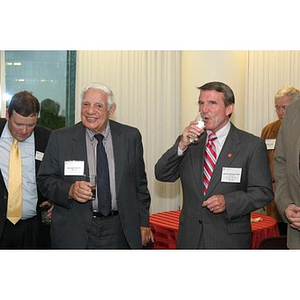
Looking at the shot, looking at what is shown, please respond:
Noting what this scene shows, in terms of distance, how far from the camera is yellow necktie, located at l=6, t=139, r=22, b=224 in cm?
328

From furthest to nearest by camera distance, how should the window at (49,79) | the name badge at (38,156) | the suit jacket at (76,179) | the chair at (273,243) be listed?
1. the window at (49,79)
2. the name badge at (38,156)
3. the chair at (273,243)
4. the suit jacket at (76,179)

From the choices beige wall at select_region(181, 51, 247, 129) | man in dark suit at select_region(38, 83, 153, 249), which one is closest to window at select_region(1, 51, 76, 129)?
beige wall at select_region(181, 51, 247, 129)

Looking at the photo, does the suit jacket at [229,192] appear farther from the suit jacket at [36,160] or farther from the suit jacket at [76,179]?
the suit jacket at [36,160]

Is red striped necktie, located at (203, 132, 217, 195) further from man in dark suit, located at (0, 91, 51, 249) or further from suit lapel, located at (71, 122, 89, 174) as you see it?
man in dark suit, located at (0, 91, 51, 249)

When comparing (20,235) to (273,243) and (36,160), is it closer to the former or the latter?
(36,160)

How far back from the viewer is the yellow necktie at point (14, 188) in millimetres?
3283

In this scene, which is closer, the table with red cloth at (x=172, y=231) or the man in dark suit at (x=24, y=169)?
the man in dark suit at (x=24, y=169)

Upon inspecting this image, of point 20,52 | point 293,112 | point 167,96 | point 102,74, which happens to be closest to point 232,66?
point 167,96

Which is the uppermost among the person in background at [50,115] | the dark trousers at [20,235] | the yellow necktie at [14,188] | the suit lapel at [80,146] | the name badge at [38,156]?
the person in background at [50,115]

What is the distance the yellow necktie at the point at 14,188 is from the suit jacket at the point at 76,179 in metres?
0.33

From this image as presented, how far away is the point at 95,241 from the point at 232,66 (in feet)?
13.1

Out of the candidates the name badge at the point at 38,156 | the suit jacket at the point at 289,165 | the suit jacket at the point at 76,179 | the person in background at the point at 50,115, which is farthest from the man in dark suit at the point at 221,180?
the person in background at the point at 50,115

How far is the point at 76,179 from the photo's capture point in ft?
9.82

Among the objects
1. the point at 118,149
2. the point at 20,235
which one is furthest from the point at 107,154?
the point at 20,235
